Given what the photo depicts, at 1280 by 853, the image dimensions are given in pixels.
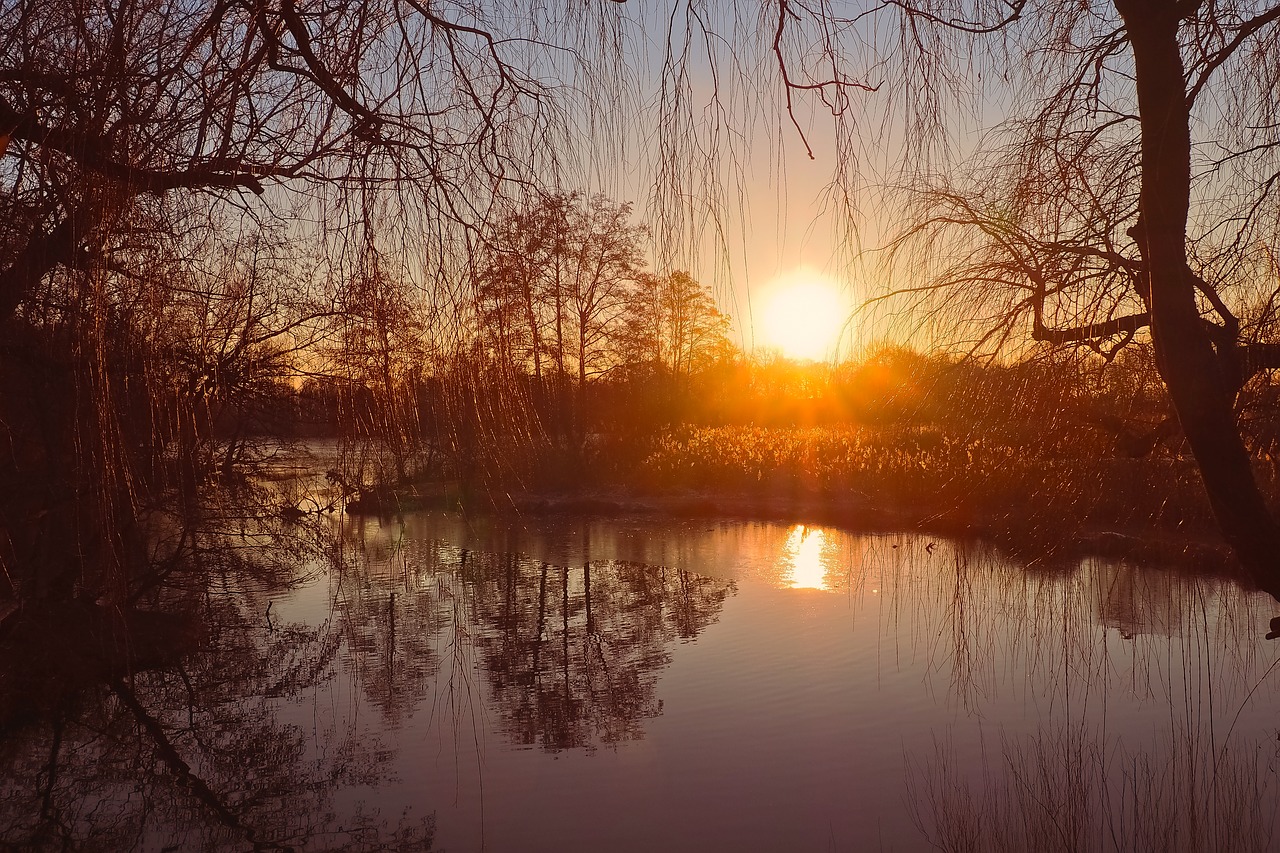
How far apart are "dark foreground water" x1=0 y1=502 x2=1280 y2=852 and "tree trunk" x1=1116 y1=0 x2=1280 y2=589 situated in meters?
0.77

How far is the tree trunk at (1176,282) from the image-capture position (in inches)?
85.1

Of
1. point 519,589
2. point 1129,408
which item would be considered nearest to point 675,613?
point 519,589

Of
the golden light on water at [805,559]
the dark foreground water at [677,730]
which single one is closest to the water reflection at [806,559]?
the golden light on water at [805,559]

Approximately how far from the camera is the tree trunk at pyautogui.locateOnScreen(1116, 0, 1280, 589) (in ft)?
7.09

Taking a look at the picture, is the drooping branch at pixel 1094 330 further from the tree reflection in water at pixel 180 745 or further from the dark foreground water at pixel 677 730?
the tree reflection in water at pixel 180 745

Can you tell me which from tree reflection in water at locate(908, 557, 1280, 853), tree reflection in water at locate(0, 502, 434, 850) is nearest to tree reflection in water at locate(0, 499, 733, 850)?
tree reflection in water at locate(0, 502, 434, 850)

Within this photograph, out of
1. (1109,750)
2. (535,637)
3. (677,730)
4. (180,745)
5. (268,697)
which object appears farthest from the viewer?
(535,637)

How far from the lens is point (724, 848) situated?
4.82m

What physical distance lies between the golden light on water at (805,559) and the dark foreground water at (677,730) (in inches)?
45.9

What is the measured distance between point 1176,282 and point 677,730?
5115 mm

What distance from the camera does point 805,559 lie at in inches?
521

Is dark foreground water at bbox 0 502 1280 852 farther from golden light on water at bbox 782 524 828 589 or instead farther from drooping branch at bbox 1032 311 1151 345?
golden light on water at bbox 782 524 828 589

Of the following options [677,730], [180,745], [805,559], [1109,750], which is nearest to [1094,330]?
[1109,750]

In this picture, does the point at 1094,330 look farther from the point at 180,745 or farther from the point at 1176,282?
the point at 180,745
